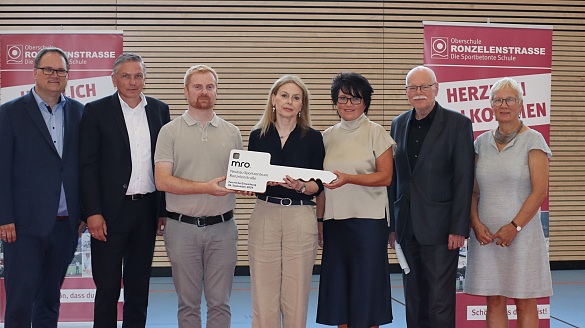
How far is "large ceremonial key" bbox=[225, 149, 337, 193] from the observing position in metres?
3.46

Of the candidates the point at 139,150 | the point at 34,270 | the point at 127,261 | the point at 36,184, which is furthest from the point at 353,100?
the point at 34,270

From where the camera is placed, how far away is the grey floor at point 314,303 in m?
5.75

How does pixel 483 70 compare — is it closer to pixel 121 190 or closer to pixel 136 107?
pixel 136 107

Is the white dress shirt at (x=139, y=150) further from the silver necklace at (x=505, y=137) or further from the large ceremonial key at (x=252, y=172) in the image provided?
the silver necklace at (x=505, y=137)

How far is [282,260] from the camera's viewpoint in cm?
362

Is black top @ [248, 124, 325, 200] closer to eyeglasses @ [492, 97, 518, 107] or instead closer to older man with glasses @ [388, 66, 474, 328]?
older man with glasses @ [388, 66, 474, 328]

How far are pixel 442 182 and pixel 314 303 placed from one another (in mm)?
3043

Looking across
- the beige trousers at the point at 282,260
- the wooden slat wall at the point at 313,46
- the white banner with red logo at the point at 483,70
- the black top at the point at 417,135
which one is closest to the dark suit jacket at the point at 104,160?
the beige trousers at the point at 282,260

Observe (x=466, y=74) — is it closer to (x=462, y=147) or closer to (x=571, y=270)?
(x=462, y=147)

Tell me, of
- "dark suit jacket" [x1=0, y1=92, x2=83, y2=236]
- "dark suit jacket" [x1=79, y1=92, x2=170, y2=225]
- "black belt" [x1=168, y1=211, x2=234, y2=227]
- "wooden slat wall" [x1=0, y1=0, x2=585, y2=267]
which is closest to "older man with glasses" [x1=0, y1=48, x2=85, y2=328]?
"dark suit jacket" [x1=0, y1=92, x2=83, y2=236]

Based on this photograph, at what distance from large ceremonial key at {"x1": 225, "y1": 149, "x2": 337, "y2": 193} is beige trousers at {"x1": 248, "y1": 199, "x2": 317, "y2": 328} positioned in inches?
8.2

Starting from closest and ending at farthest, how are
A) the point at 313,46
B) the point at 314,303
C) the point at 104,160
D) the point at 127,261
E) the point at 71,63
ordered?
the point at 104,160, the point at 127,261, the point at 71,63, the point at 314,303, the point at 313,46

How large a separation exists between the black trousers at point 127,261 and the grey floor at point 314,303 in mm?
1730

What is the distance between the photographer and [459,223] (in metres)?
3.86
